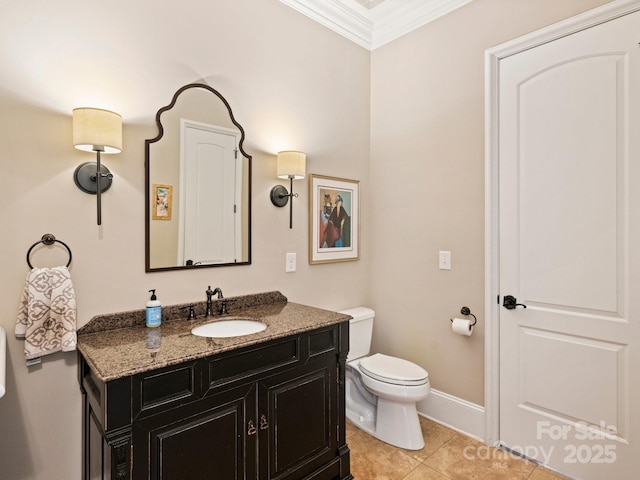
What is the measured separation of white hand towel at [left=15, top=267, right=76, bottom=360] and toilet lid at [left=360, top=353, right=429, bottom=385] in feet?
5.34

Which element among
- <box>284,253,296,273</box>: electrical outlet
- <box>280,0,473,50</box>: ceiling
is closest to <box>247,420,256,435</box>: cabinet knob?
<box>284,253,296,273</box>: electrical outlet

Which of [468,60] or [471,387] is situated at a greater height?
[468,60]

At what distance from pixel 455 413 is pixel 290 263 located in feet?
4.92

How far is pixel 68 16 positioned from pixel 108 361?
4.87 ft

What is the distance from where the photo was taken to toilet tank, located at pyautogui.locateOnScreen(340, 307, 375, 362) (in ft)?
8.42

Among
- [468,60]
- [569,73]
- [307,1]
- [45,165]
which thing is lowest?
[45,165]

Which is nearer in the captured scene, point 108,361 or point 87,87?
point 108,361

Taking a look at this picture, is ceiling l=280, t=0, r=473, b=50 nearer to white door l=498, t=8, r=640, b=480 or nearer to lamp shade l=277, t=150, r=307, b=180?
white door l=498, t=8, r=640, b=480

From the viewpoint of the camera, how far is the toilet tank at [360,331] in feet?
8.42

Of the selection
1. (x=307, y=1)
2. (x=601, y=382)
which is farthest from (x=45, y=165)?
(x=601, y=382)

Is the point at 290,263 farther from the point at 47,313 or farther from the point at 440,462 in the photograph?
the point at 440,462

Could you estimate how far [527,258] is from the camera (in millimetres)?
2088

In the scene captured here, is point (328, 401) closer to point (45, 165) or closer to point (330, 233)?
point (330, 233)

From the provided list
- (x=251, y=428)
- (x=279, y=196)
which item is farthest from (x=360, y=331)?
(x=251, y=428)
